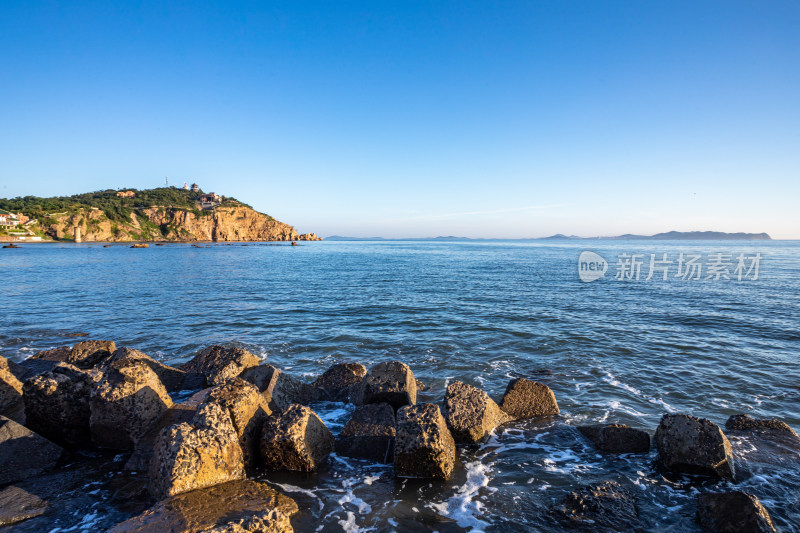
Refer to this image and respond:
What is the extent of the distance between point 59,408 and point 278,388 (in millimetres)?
4419

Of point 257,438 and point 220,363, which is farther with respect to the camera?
point 220,363

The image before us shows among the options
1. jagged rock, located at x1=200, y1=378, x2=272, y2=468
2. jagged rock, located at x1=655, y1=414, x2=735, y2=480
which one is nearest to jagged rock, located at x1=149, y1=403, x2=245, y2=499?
jagged rock, located at x1=200, y1=378, x2=272, y2=468

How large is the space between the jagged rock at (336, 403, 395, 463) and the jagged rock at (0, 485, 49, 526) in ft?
16.4

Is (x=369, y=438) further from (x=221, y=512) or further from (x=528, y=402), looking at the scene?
(x=528, y=402)

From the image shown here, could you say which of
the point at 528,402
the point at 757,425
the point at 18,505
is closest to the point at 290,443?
the point at 18,505

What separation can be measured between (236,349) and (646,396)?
1276 centimetres

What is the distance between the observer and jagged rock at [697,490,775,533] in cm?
556

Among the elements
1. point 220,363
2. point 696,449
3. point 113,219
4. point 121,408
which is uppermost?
point 113,219

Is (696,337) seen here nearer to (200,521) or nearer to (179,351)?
(200,521)

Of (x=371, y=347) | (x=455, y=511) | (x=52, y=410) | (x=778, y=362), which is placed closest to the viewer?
(x=455, y=511)

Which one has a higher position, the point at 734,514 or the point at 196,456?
the point at 196,456

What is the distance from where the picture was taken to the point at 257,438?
298 inches

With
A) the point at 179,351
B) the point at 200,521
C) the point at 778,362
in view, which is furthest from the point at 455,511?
the point at 778,362

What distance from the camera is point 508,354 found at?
15.7 meters
